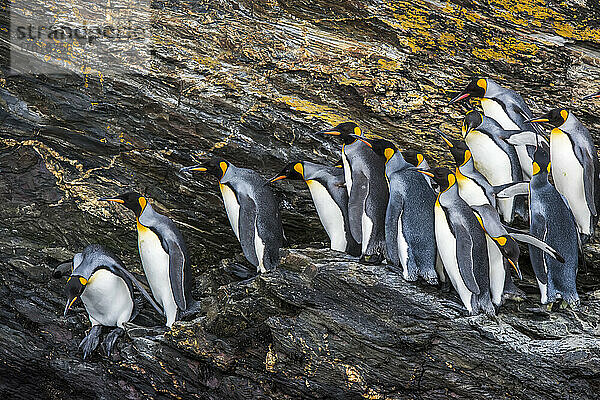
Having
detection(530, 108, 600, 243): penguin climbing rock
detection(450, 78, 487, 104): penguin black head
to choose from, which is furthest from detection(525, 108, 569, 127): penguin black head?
detection(450, 78, 487, 104): penguin black head

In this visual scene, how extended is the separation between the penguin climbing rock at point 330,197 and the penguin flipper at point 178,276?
101 cm

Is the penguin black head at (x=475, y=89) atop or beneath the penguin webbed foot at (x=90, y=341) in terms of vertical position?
atop

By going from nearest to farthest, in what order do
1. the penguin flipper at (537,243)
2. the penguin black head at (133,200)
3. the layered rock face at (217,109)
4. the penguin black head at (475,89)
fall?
the penguin flipper at (537,243) < the penguin black head at (133,200) < the penguin black head at (475,89) < the layered rock face at (217,109)

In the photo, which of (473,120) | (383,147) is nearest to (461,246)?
(383,147)

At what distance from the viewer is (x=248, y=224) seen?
585 cm

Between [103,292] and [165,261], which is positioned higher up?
[165,261]

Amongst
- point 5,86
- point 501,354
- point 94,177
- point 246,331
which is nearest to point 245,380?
point 246,331

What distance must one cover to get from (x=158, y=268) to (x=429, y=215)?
219 cm

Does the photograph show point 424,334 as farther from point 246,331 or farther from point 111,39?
point 111,39

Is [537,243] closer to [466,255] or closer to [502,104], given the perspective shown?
[466,255]

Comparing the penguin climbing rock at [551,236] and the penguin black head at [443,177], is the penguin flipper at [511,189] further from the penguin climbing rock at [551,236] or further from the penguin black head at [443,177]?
the penguin black head at [443,177]

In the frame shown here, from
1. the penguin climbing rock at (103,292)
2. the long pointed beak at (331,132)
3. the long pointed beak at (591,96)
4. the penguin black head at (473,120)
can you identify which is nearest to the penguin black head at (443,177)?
the penguin black head at (473,120)

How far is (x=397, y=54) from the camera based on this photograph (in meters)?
6.68

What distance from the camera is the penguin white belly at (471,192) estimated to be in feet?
16.6
